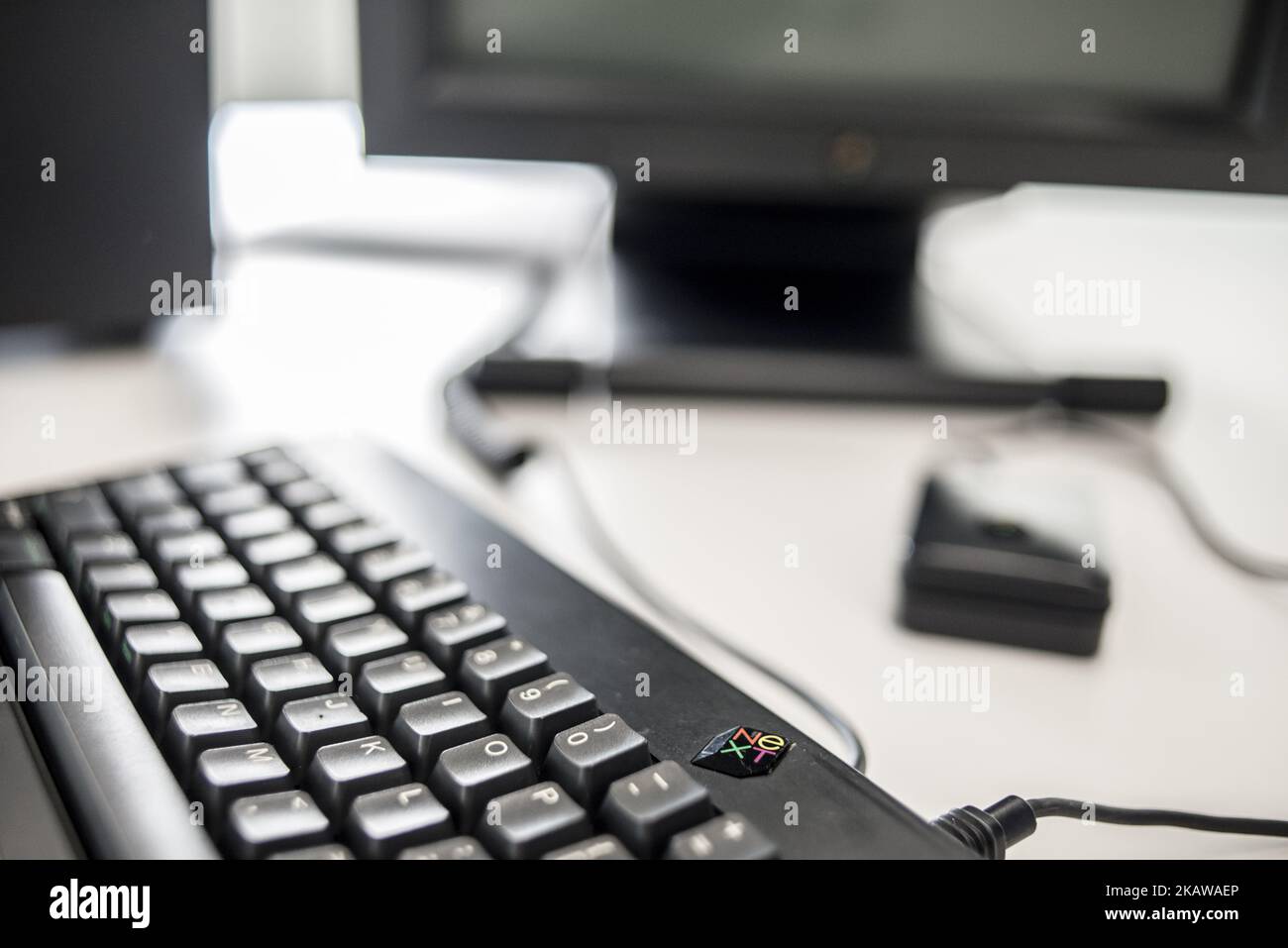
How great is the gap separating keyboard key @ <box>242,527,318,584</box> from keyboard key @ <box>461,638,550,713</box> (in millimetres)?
62

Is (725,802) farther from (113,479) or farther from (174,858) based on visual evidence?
(113,479)

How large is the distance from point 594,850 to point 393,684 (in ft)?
0.25

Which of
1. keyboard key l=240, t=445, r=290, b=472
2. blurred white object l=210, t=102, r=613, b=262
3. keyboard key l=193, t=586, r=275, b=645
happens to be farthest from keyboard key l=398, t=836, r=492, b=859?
blurred white object l=210, t=102, r=613, b=262

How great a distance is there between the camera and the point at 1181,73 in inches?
19.9

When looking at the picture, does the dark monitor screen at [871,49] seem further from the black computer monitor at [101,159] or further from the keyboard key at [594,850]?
the keyboard key at [594,850]

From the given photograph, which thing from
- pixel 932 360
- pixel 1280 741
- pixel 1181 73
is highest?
pixel 1181 73

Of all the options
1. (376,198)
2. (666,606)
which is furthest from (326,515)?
(376,198)

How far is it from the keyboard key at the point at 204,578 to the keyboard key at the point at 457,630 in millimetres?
63

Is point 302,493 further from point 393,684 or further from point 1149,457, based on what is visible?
point 1149,457

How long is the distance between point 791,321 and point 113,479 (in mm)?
347

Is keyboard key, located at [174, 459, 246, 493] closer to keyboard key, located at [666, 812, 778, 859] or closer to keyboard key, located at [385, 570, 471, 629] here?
keyboard key, located at [385, 570, 471, 629]

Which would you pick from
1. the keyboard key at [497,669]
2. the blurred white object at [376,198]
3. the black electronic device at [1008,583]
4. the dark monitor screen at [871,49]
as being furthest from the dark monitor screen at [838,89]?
the keyboard key at [497,669]
